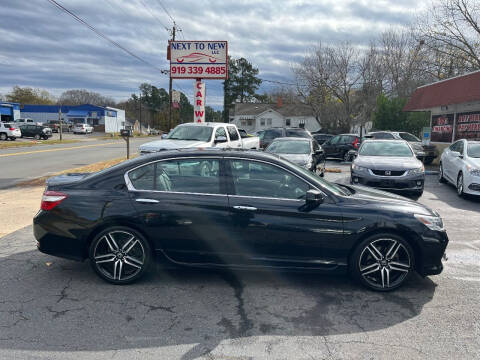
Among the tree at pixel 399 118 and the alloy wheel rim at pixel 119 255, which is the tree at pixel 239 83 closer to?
the tree at pixel 399 118

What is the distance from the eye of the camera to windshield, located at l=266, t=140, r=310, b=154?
493 inches

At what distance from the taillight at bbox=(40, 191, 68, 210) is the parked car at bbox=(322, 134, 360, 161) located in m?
17.1

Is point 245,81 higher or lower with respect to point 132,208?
higher

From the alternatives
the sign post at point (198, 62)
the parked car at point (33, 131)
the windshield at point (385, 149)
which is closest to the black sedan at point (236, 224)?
the windshield at point (385, 149)

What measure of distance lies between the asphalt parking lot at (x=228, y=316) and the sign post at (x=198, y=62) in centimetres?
1633

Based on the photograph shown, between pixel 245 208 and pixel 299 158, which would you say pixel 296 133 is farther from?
pixel 245 208

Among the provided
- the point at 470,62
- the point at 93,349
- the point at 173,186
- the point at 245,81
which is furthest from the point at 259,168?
the point at 245,81

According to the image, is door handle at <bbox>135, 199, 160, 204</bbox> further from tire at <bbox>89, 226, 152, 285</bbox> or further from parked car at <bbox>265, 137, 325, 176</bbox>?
parked car at <bbox>265, 137, 325, 176</bbox>

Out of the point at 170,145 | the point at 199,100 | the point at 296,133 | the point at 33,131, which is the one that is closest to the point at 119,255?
the point at 170,145

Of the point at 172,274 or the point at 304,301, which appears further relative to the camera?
the point at 172,274

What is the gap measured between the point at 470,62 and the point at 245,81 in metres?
61.5

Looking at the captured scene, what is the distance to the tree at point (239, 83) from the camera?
8444 cm

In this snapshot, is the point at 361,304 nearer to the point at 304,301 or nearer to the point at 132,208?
the point at 304,301

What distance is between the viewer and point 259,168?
177 inches
